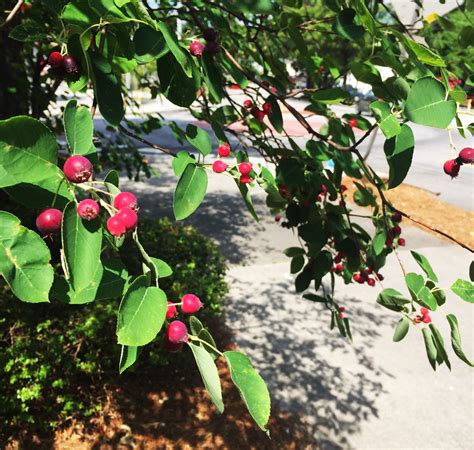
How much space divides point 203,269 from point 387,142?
315cm

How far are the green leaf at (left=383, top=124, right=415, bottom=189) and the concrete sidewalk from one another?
8.34 feet

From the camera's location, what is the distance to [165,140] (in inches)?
548

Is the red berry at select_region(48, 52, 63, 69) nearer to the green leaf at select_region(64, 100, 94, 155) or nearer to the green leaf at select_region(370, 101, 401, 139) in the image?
the green leaf at select_region(64, 100, 94, 155)

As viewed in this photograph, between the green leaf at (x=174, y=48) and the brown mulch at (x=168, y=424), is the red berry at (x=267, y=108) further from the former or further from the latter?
the brown mulch at (x=168, y=424)


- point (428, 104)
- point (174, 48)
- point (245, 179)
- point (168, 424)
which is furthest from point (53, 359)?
point (428, 104)

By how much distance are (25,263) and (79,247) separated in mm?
89

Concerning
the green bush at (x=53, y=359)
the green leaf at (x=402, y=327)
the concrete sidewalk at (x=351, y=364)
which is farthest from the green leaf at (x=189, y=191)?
the concrete sidewalk at (x=351, y=364)

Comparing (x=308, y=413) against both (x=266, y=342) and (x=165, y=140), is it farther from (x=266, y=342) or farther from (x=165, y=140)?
(x=165, y=140)

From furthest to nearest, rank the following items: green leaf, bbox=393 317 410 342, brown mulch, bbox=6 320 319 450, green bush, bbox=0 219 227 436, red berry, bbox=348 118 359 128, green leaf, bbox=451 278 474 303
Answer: brown mulch, bbox=6 320 319 450 → green bush, bbox=0 219 227 436 → red berry, bbox=348 118 359 128 → green leaf, bbox=393 317 410 342 → green leaf, bbox=451 278 474 303

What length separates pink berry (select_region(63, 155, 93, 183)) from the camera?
689 millimetres

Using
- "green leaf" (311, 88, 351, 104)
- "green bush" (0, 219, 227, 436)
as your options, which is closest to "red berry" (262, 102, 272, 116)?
"green leaf" (311, 88, 351, 104)

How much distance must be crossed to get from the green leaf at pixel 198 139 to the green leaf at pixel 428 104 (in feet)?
1.87

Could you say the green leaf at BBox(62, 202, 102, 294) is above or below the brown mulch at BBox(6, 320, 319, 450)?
above

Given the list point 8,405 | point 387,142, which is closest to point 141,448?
point 8,405
